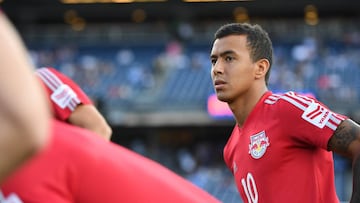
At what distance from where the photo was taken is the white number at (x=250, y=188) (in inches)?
143

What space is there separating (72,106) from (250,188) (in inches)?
56.2

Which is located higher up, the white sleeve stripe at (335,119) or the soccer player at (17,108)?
the soccer player at (17,108)

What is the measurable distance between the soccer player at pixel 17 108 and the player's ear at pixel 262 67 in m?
3.05

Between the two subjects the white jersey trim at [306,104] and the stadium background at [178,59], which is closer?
the white jersey trim at [306,104]

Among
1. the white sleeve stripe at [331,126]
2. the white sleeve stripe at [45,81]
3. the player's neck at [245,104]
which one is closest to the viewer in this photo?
the white sleeve stripe at [45,81]

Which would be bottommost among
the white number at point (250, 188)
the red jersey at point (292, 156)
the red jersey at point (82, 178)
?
the white number at point (250, 188)

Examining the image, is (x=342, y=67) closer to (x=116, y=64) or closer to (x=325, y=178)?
(x=116, y=64)

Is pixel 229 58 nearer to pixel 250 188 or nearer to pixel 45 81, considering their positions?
pixel 250 188

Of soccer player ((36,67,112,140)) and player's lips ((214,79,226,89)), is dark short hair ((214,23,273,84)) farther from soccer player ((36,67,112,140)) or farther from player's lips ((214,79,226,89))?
soccer player ((36,67,112,140))

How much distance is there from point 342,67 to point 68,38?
11.2m

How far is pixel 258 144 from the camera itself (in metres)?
3.75

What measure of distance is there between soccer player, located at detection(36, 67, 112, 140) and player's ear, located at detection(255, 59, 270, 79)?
1.72 meters

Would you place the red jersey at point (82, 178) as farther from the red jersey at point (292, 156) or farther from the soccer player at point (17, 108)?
the red jersey at point (292, 156)

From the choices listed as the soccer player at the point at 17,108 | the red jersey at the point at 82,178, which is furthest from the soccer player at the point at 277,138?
the soccer player at the point at 17,108
